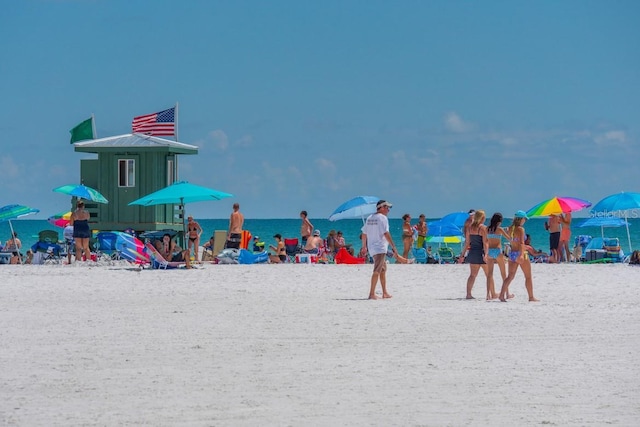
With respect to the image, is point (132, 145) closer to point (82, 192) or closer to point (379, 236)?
point (82, 192)

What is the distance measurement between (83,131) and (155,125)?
226 centimetres

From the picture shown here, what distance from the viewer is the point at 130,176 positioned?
24812mm

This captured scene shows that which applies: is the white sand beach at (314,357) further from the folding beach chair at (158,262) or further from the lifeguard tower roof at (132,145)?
the lifeguard tower roof at (132,145)

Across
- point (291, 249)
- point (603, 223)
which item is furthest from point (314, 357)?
point (603, 223)

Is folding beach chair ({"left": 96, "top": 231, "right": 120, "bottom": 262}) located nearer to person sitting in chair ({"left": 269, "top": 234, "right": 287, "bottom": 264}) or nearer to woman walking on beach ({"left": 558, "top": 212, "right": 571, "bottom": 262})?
person sitting in chair ({"left": 269, "top": 234, "right": 287, "bottom": 264})

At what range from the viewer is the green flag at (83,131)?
89.3 ft

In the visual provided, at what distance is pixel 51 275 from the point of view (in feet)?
61.3

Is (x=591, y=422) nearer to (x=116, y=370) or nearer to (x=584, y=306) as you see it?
(x=116, y=370)

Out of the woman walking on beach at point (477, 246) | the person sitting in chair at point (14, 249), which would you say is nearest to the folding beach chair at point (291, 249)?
the person sitting in chair at point (14, 249)

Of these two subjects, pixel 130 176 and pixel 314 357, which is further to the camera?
pixel 130 176

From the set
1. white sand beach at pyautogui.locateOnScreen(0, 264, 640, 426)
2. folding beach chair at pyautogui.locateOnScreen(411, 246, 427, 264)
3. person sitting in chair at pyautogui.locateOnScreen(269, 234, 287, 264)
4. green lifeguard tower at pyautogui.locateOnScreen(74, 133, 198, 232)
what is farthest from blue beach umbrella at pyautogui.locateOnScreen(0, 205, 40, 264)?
folding beach chair at pyautogui.locateOnScreen(411, 246, 427, 264)

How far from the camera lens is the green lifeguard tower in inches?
967

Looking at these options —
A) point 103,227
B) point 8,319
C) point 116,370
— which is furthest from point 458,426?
Answer: point 103,227

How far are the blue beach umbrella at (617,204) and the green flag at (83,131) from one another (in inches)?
487
